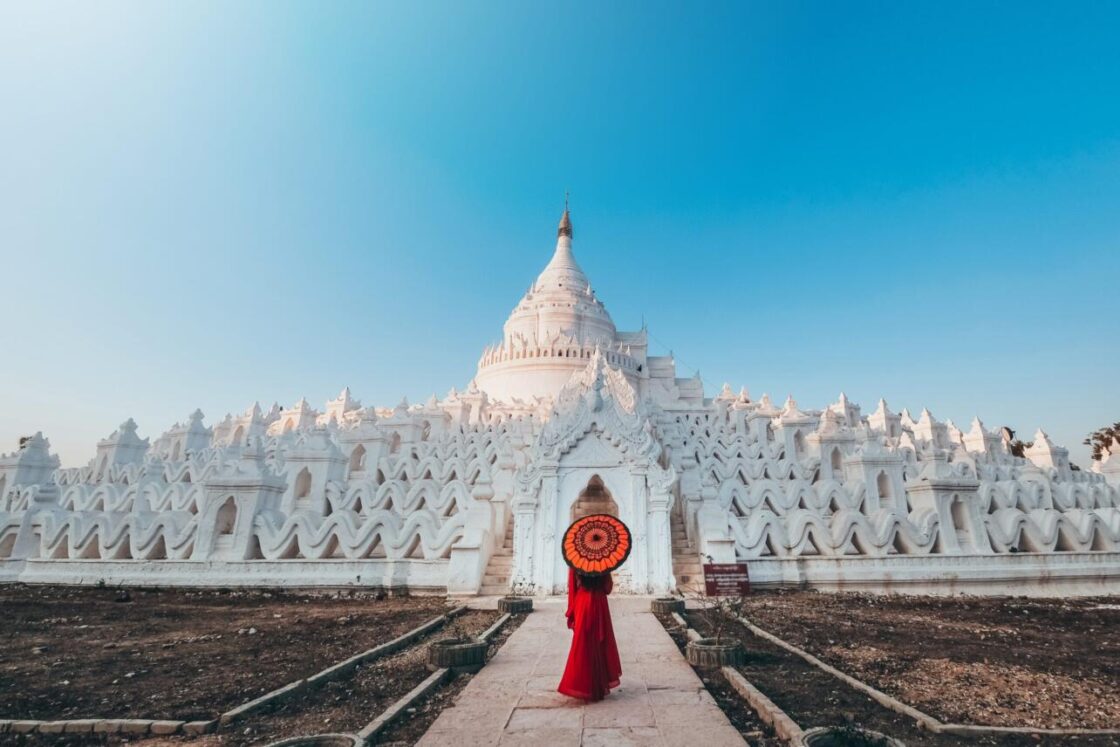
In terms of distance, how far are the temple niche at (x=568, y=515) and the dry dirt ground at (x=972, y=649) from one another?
1.86 meters

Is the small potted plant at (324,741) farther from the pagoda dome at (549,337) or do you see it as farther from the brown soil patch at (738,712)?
the pagoda dome at (549,337)

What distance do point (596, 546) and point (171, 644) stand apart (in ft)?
22.5

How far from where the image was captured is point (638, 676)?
20.7 feet

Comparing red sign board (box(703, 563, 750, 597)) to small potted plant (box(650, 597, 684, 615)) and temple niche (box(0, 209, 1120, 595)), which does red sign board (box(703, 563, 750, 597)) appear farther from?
small potted plant (box(650, 597, 684, 615))

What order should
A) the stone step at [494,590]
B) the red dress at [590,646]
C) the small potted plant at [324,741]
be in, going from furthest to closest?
the stone step at [494,590] → the red dress at [590,646] → the small potted plant at [324,741]

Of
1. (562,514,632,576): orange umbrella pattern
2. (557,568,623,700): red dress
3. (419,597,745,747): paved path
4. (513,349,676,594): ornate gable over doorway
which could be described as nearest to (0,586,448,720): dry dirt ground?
(419,597,745,747): paved path

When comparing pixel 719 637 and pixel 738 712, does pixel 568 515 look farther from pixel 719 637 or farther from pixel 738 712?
pixel 738 712

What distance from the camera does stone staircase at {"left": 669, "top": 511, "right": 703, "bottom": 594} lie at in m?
13.9

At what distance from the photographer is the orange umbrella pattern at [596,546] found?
580 cm

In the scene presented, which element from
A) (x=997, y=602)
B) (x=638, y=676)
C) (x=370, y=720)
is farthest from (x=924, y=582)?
(x=370, y=720)

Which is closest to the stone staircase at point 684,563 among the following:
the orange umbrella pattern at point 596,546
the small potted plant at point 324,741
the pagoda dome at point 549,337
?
the orange umbrella pattern at point 596,546

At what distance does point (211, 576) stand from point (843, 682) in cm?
1466

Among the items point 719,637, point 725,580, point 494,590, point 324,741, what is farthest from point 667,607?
point 324,741

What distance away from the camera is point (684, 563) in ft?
48.3
